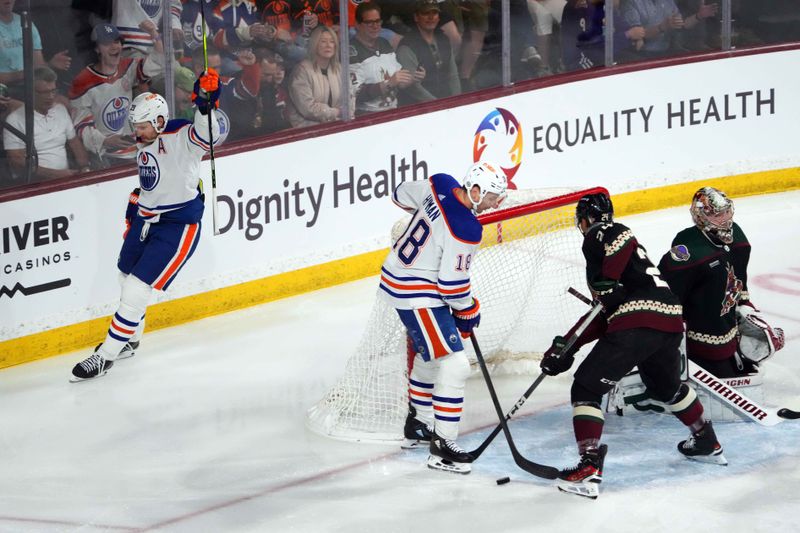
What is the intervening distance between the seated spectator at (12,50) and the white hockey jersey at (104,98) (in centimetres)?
24

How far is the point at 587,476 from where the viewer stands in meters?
4.17

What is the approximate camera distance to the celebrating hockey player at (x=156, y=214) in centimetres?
550

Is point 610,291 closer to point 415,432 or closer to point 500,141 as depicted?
point 415,432

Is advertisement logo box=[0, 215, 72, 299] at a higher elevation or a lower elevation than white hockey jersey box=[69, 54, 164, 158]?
lower

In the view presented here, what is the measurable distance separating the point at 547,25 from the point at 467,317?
12.2ft

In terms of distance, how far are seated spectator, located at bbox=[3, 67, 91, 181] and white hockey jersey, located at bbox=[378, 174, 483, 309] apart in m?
2.01

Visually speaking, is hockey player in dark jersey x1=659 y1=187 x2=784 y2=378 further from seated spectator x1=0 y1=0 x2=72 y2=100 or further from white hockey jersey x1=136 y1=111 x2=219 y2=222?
seated spectator x1=0 y1=0 x2=72 y2=100

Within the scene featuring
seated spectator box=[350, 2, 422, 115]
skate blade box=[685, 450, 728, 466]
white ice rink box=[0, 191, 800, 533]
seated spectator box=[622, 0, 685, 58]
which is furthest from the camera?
seated spectator box=[622, 0, 685, 58]

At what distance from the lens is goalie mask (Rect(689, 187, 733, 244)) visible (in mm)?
4621

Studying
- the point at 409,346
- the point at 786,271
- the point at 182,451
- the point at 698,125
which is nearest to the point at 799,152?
the point at 698,125

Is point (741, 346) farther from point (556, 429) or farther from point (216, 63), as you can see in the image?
point (216, 63)

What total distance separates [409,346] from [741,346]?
1.22m

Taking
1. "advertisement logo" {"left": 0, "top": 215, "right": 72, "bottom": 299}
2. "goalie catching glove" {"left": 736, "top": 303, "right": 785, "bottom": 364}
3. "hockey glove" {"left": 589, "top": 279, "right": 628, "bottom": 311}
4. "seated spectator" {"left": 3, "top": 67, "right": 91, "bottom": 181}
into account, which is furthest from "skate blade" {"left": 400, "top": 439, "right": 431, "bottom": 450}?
"seated spectator" {"left": 3, "top": 67, "right": 91, "bottom": 181}

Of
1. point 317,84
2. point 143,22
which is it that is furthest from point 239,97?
point 143,22
